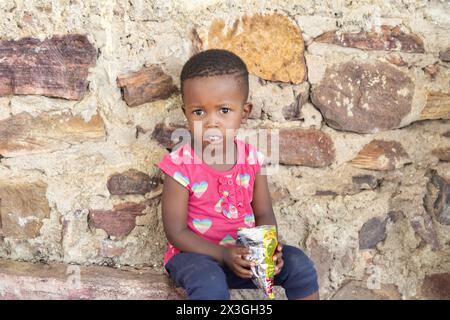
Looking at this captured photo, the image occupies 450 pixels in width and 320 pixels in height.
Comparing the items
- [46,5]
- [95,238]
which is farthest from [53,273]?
→ [46,5]

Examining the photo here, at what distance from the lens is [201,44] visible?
1.89m

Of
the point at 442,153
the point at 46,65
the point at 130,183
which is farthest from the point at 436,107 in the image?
the point at 46,65

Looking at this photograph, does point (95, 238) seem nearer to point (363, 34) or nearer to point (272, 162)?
point (272, 162)

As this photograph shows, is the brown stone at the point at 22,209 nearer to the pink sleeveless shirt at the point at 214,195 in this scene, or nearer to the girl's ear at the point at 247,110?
the pink sleeveless shirt at the point at 214,195

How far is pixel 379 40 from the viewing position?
1907mm

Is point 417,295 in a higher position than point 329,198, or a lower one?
lower

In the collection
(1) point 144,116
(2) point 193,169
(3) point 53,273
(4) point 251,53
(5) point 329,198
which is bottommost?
(3) point 53,273

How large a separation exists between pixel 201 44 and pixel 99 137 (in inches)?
16.7

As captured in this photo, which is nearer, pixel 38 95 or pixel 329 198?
pixel 38 95

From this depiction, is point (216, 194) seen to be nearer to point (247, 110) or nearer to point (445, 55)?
point (247, 110)

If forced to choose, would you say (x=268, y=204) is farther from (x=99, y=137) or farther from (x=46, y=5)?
(x=46, y=5)

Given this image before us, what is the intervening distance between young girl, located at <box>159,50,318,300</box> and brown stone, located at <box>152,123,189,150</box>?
1.9 inches

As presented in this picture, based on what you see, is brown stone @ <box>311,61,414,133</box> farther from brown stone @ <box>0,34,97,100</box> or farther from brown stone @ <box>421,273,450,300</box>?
brown stone @ <box>0,34,97,100</box>

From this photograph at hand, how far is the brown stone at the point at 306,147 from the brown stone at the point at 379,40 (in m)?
0.29
